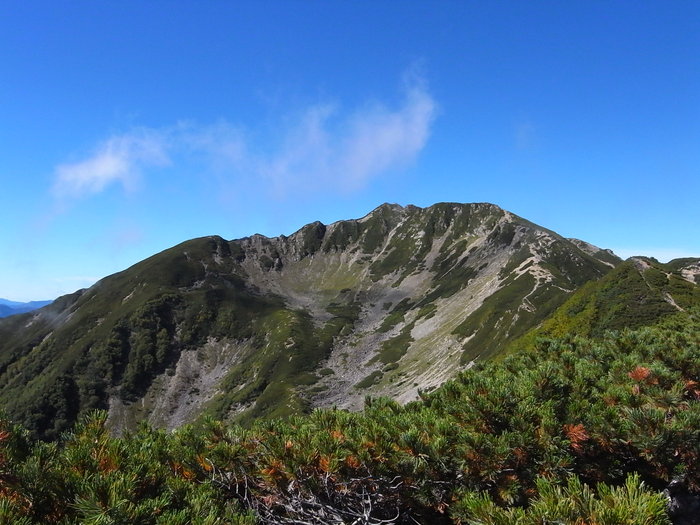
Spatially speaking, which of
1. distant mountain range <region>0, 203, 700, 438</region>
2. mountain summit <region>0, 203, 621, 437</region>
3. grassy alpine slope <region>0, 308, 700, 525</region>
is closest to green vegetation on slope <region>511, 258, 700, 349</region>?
distant mountain range <region>0, 203, 700, 438</region>

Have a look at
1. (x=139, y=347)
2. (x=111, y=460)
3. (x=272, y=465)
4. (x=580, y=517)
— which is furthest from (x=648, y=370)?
(x=139, y=347)

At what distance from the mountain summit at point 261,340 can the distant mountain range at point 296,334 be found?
1.82ft

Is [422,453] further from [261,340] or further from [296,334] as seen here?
[261,340]

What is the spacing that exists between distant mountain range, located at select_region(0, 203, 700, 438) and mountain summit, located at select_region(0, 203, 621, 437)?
0.56 m

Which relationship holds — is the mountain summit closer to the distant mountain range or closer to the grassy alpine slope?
the distant mountain range

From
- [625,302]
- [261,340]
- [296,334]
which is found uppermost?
[625,302]

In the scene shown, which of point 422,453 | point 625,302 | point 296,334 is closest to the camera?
point 422,453

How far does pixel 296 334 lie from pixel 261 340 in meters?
16.0

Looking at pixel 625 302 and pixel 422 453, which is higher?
pixel 625 302

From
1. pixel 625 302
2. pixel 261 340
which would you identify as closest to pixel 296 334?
pixel 261 340

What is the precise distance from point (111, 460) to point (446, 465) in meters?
5.33

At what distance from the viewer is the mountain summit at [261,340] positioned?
104m

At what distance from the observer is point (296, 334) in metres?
149

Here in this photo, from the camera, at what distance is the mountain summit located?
104375mm
